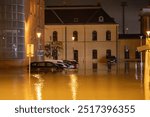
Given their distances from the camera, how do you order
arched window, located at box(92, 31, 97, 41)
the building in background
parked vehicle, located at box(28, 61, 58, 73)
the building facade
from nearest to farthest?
parked vehicle, located at box(28, 61, 58, 73) < the building in background < the building facade < arched window, located at box(92, 31, 97, 41)

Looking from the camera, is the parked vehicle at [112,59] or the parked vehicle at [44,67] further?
the parked vehicle at [112,59]

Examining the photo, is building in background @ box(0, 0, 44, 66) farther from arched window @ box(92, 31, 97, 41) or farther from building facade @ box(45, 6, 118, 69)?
arched window @ box(92, 31, 97, 41)

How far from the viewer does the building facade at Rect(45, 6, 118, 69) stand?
292 feet

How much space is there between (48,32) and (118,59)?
48.5 feet

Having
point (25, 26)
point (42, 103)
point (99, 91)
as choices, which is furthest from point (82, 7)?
point (42, 103)

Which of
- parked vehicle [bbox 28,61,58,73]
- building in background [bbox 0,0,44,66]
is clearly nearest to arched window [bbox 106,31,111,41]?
building in background [bbox 0,0,44,66]

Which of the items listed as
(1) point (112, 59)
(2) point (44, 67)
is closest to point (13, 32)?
(2) point (44, 67)

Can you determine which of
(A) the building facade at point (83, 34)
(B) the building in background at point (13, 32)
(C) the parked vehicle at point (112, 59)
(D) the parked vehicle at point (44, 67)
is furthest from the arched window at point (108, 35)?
(D) the parked vehicle at point (44, 67)

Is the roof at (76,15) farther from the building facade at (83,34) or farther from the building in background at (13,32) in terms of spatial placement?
the building in background at (13,32)

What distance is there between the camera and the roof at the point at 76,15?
89000mm

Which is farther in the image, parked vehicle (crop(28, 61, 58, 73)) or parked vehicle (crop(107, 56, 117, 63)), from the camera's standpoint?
parked vehicle (crop(107, 56, 117, 63))

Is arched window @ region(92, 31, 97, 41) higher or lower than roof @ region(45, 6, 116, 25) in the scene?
lower

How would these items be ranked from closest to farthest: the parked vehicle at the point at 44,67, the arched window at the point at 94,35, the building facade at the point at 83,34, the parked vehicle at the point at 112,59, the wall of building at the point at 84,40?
the parked vehicle at the point at 44,67 → the parked vehicle at the point at 112,59 → the building facade at the point at 83,34 → the wall of building at the point at 84,40 → the arched window at the point at 94,35

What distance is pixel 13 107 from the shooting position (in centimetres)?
1233
